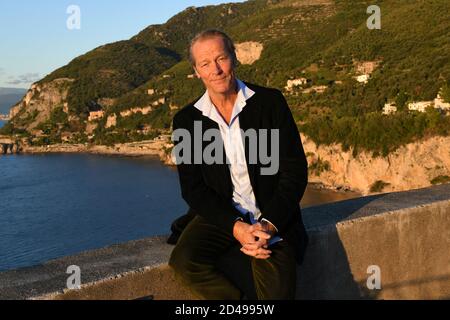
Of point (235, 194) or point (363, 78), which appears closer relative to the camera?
point (235, 194)

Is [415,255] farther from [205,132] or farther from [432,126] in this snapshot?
[432,126]

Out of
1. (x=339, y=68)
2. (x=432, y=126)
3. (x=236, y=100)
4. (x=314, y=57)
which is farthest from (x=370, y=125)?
(x=236, y=100)

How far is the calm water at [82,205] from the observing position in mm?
35031

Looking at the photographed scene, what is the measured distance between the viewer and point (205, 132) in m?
2.36

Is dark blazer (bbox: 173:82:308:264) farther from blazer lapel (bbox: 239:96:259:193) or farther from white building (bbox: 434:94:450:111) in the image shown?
white building (bbox: 434:94:450:111)

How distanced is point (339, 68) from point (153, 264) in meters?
58.9

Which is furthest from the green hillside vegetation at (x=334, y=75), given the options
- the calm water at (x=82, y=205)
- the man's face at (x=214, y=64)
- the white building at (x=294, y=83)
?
the calm water at (x=82, y=205)

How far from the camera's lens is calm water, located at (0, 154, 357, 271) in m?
35.0

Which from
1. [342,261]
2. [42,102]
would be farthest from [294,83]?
[42,102]

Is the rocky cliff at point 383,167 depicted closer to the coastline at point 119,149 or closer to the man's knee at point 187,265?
the coastline at point 119,149

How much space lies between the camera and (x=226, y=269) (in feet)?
7.44

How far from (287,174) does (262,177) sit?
0.38 feet

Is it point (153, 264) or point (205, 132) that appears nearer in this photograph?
point (153, 264)

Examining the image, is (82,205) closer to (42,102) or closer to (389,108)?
(389,108)
